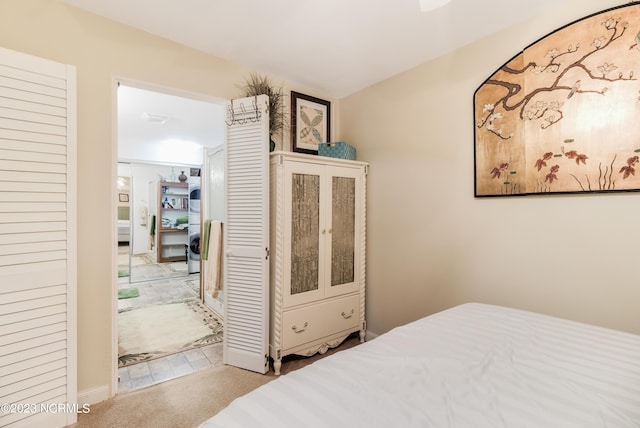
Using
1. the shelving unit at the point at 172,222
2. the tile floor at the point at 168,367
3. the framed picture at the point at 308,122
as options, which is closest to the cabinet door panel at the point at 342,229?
the framed picture at the point at 308,122

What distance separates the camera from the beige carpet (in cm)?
179

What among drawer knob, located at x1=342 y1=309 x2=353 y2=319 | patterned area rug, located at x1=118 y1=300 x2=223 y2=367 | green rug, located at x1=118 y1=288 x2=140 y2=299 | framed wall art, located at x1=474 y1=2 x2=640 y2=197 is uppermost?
framed wall art, located at x1=474 y1=2 x2=640 y2=197

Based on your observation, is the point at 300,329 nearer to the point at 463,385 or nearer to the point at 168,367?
the point at 168,367

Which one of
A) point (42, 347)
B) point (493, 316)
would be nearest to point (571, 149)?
point (493, 316)

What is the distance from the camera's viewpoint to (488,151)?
2092mm

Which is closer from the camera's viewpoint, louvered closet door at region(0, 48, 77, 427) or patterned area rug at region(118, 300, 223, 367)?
louvered closet door at region(0, 48, 77, 427)

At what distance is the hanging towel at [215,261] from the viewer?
3.23 m

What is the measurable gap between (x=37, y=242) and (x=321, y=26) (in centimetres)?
222

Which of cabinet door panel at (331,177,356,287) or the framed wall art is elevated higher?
the framed wall art

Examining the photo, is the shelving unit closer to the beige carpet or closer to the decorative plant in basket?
the decorative plant in basket

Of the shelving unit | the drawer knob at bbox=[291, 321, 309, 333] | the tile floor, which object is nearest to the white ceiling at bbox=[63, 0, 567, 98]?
the drawer knob at bbox=[291, 321, 309, 333]

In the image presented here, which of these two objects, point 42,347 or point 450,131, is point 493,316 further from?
point 42,347

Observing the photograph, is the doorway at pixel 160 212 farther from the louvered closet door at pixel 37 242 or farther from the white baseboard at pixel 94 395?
the louvered closet door at pixel 37 242

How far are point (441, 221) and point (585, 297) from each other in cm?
99
